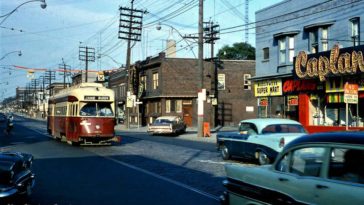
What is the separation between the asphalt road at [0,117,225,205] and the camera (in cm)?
1007

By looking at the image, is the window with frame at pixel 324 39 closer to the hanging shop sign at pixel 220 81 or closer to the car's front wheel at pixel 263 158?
the car's front wheel at pixel 263 158

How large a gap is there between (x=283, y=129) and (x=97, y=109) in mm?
11881

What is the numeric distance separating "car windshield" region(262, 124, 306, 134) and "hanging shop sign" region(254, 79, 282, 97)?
15756 millimetres

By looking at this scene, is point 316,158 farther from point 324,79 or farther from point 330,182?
point 324,79

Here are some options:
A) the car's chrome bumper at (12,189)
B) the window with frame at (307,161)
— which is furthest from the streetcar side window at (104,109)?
the window with frame at (307,161)

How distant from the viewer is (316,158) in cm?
543

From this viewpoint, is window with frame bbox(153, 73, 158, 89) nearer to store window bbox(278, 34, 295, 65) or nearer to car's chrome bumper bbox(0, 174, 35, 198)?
store window bbox(278, 34, 295, 65)

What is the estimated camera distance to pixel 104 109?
82.4ft

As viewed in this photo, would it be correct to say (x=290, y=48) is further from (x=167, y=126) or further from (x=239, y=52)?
(x=239, y=52)

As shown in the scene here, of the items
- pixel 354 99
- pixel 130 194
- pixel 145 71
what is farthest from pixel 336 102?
pixel 145 71

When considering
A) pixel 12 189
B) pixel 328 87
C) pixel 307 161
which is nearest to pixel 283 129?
pixel 12 189

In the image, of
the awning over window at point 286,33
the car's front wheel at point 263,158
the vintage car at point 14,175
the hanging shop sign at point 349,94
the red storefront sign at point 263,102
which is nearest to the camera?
the vintage car at point 14,175

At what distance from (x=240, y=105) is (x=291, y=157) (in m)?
50.2

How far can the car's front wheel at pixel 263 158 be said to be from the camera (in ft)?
49.7
